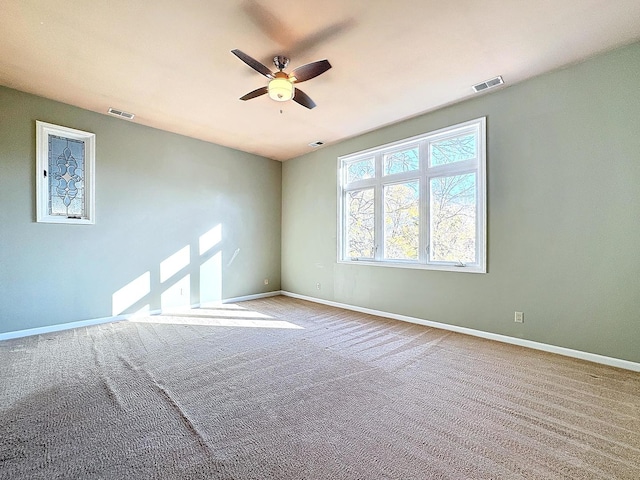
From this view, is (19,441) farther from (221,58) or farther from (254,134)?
(254,134)

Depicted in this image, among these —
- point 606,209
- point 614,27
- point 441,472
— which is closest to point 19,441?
point 441,472

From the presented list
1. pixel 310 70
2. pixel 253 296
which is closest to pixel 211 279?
pixel 253 296

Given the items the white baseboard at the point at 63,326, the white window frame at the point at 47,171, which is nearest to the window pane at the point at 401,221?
the white baseboard at the point at 63,326

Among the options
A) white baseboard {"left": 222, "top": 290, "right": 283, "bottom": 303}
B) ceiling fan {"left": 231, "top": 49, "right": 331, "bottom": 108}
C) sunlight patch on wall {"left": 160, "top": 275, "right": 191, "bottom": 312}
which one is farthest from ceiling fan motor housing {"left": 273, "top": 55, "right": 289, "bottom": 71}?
white baseboard {"left": 222, "top": 290, "right": 283, "bottom": 303}

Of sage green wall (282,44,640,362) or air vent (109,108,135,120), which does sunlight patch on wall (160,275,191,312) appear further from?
sage green wall (282,44,640,362)

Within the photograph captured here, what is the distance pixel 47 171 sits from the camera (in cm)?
376

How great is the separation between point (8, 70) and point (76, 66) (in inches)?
32.1

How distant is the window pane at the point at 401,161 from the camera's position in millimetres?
4355

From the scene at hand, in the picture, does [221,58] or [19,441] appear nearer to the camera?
[19,441]

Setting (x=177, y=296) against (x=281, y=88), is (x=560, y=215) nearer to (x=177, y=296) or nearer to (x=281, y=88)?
(x=281, y=88)

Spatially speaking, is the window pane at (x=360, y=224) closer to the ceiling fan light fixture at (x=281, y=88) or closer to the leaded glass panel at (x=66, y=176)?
the ceiling fan light fixture at (x=281, y=88)

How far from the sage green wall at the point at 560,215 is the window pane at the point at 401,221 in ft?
1.61

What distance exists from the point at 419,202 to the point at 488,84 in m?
1.63

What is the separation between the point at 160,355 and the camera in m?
3.01
